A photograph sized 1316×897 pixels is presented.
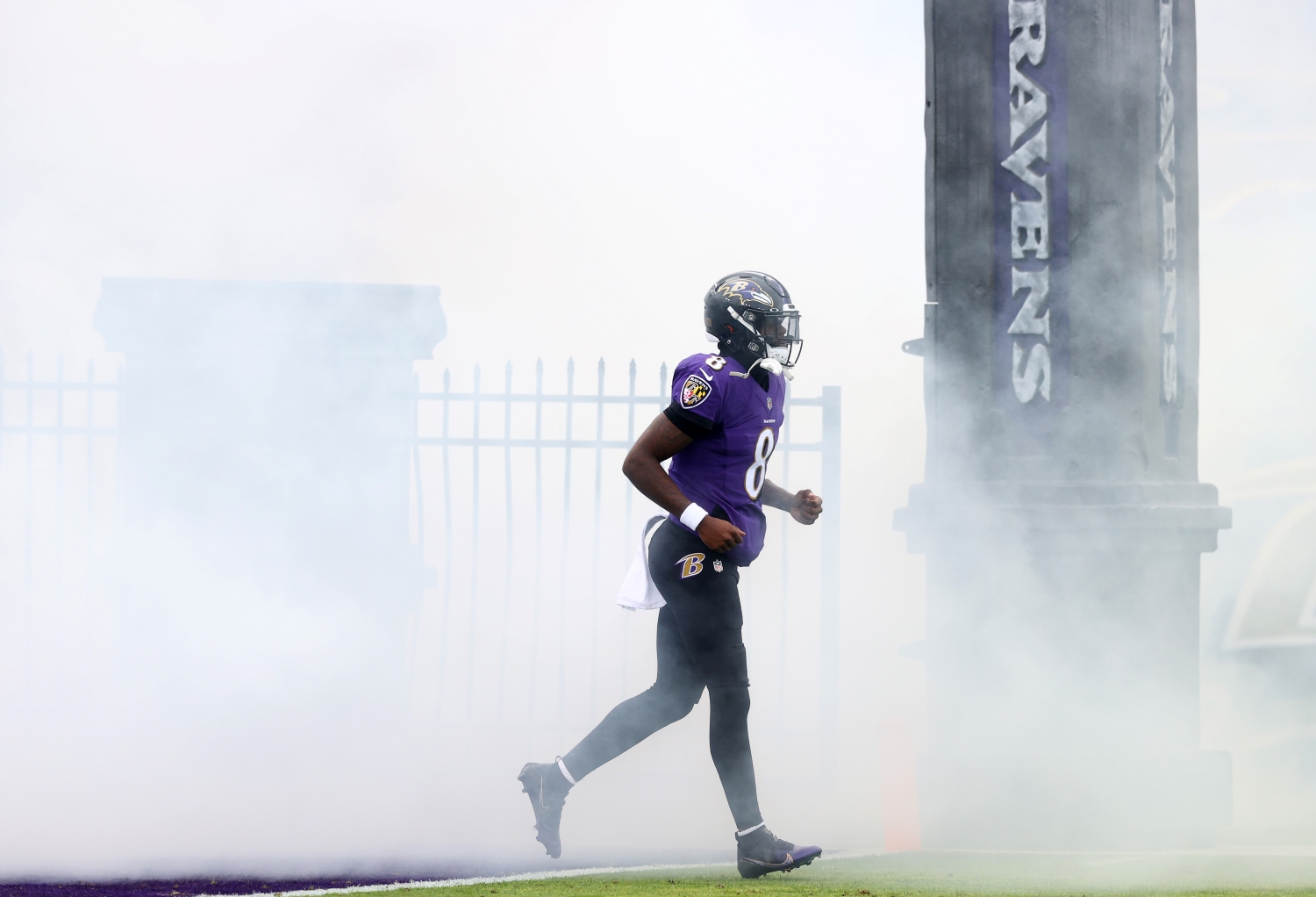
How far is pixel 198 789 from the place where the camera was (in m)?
5.39

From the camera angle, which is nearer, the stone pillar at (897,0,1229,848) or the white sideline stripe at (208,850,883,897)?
the white sideline stripe at (208,850,883,897)

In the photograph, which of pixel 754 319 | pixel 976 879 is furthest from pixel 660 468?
pixel 976 879

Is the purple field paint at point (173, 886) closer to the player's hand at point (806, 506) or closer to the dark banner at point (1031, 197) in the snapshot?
the player's hand at point (806, 506)

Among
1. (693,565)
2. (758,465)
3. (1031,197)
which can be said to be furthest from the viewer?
(1031,197)

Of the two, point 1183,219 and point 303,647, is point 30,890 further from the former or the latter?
point 1183,219

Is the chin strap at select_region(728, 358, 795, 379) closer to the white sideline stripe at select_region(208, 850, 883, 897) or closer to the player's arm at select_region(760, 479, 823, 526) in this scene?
the player's arm at select_region(760, 479, 823, 526)

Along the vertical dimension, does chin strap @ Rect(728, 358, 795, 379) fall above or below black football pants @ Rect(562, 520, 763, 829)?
above

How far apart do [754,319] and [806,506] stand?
2.29 feet

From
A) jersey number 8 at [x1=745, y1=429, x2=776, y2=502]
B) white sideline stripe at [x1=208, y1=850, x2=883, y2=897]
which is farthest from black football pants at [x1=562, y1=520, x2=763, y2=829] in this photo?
white sideline stripe at [x1=208, y1=850, x2=883, y2=897]

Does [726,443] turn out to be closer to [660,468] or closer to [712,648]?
[660,468]

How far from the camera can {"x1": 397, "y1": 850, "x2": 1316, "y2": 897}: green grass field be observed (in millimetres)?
3818

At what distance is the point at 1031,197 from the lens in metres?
5.09

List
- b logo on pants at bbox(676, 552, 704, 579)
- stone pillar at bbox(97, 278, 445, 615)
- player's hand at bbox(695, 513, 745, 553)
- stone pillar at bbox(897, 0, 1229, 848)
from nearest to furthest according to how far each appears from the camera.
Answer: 1. player's hand at bbox(695, 513, 745, 553)
2. b logo on pants at bbox(676, 552, 704, 579)
3. stone pillar at bbox(897, 0, 1229, 848)
4. stone pillar at bbox(97, 278, 445, 615)

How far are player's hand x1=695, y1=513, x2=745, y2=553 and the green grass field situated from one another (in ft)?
3.30
